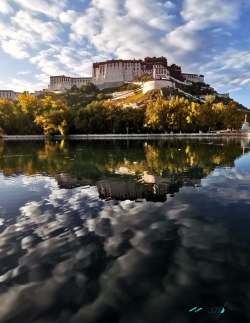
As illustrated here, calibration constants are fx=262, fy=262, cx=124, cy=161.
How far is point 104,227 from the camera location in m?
9.21

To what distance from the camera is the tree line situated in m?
85.9

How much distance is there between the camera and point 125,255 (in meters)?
7.22

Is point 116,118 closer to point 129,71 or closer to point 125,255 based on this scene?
point 125,255

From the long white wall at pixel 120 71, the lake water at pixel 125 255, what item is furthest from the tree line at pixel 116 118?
the lake water at pixel 125 255

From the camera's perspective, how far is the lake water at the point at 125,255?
17.1 feet

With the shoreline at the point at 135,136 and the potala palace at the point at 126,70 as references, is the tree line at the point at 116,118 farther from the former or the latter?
the potala palace at the point at 126,70

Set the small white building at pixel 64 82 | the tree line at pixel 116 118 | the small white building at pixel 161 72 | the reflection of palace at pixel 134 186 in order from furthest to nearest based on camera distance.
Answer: the small white building at pixel 64 82, the small white building at pixel 161 72, the tree line at pixel 116 118, the reflection of palace at pixel 134 186

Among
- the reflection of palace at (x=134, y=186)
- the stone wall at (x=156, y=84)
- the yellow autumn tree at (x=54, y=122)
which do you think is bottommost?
the reflection of palace at (x=134, y=186)

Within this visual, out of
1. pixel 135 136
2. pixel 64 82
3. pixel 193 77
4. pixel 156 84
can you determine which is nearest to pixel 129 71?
pixel 156 84

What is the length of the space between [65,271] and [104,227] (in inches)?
111

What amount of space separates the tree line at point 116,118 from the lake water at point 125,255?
74.1 metres

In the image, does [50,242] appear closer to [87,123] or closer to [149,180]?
[149,180]

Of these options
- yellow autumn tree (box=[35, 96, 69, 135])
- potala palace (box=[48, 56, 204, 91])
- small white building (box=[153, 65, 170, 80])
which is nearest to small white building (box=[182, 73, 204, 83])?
potala palace (box=[48, 56, 204, 91])

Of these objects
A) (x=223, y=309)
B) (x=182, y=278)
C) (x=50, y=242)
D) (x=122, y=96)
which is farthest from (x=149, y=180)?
(x=122, y=96)
